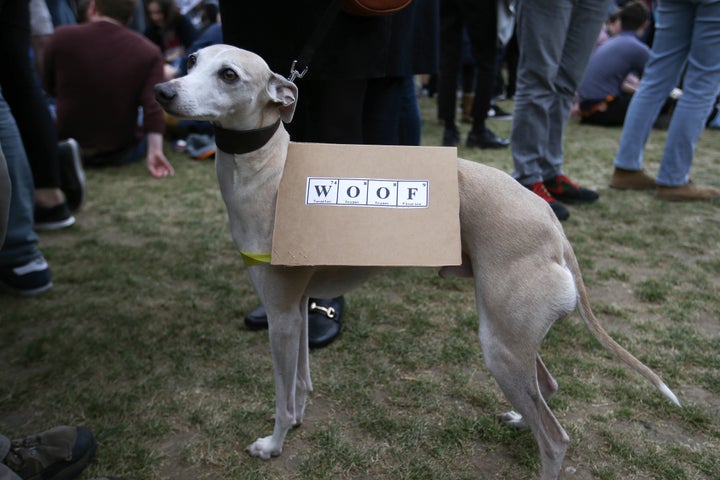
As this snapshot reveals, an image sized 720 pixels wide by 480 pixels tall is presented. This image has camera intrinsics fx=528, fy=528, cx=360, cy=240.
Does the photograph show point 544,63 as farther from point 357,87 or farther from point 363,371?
point 363,371

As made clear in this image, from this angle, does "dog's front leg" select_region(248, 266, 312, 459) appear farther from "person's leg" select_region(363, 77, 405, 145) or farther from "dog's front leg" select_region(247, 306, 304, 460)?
"person's leg" select_region(363, 77, 405, 145)

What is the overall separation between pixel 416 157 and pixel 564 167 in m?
4.02

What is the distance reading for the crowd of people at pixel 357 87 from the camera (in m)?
2.07

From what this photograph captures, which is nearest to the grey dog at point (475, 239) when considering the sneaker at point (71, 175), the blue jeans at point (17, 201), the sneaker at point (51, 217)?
the blue jeans at point (17, 201)

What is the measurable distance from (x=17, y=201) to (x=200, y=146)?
323 centimetres

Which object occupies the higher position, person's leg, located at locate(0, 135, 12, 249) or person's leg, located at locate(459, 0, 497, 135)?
person's leg, located at locate(0, 135, 12, 249)

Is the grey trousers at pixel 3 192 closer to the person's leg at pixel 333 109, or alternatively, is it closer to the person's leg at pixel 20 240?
the person's leg at pixel 333 109

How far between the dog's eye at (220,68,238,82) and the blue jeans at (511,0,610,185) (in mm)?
2599

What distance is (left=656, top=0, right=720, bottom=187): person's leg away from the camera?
11.9 ft

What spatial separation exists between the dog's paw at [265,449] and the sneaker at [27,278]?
177 cm

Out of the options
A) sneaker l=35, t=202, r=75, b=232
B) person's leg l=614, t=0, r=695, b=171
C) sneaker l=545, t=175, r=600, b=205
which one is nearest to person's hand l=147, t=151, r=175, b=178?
sneaker l=35, t=202, r=75, b=232

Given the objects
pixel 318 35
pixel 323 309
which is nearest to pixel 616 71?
pixel 323 309

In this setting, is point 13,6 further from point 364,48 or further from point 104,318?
point 364,48

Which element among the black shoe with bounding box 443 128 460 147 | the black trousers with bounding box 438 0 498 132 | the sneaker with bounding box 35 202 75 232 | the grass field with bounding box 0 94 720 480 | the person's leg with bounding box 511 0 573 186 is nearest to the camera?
the grass field with bounding box 0 94 720 480
